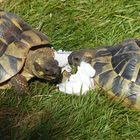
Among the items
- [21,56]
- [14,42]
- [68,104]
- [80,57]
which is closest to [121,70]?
[80,57]

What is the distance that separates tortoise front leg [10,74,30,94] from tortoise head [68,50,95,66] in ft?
1.87

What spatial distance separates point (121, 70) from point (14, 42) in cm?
107

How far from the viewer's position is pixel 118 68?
516 centimetres

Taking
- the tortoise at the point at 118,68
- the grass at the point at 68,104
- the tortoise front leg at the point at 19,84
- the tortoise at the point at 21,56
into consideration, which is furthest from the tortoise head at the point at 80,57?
the tortoise front leg at the point at 19,84

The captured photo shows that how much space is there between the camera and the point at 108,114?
16.0ft

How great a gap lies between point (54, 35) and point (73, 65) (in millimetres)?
574

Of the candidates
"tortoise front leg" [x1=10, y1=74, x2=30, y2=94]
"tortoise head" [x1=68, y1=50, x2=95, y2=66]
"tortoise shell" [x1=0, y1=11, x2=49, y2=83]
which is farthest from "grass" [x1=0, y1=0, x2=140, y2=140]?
"tortoise head" [x1=68, y1=50, x2=95, y2=66]

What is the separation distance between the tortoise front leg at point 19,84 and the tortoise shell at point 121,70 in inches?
26.8

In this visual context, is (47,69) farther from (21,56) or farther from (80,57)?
(80,57)

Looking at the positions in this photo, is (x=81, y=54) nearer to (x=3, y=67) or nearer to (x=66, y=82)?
(x=66, y=82)

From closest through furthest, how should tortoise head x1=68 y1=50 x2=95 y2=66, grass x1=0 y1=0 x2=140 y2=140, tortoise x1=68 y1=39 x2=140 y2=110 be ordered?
grass x1=0 y1=0 x2=140 y2=140
tortoise x1=68 y1=39 x2=140 y2=110
tortoise head x1=68 y1=50 x2=95 y2=66

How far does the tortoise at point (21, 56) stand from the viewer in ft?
16.8

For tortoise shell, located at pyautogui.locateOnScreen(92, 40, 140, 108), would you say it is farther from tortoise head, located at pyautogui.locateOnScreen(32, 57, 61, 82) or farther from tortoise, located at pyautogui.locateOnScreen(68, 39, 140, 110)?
tortoise head, located at pyautogui.locateOnScreen(32, 57, 61, 82)

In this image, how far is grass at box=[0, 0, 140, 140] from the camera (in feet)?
15.3
